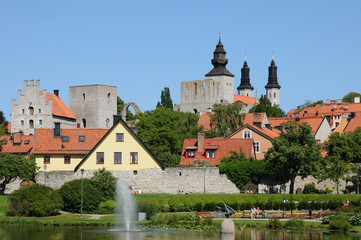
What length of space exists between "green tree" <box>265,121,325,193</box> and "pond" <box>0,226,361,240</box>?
1961 centimetres

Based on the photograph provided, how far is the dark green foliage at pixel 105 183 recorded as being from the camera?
5566 cm

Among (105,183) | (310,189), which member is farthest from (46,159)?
(310,189)

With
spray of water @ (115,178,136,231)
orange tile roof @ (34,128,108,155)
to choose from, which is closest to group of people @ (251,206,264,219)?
spray of water @ (115,178,136,231)

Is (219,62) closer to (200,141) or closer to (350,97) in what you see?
(350,97)

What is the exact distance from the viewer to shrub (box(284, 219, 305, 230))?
41781 millimetres

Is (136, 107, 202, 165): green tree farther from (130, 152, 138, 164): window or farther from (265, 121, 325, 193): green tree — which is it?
(265, 121, 325, 193): green tree

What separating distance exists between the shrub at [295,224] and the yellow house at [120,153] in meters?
23.9

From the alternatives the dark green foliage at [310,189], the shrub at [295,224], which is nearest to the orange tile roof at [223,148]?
the dark green foliage at [310,189]

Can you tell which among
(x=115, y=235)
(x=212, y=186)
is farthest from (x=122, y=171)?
(x=115, y=235)

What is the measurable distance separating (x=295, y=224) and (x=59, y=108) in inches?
A: 3147

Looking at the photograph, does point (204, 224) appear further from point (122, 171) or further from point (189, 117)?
point (189, 117)

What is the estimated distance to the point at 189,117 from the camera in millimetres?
93250

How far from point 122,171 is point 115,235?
2483 centimetres

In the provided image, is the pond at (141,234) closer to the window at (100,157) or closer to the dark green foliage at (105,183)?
the dark green foliage at (105,183)
